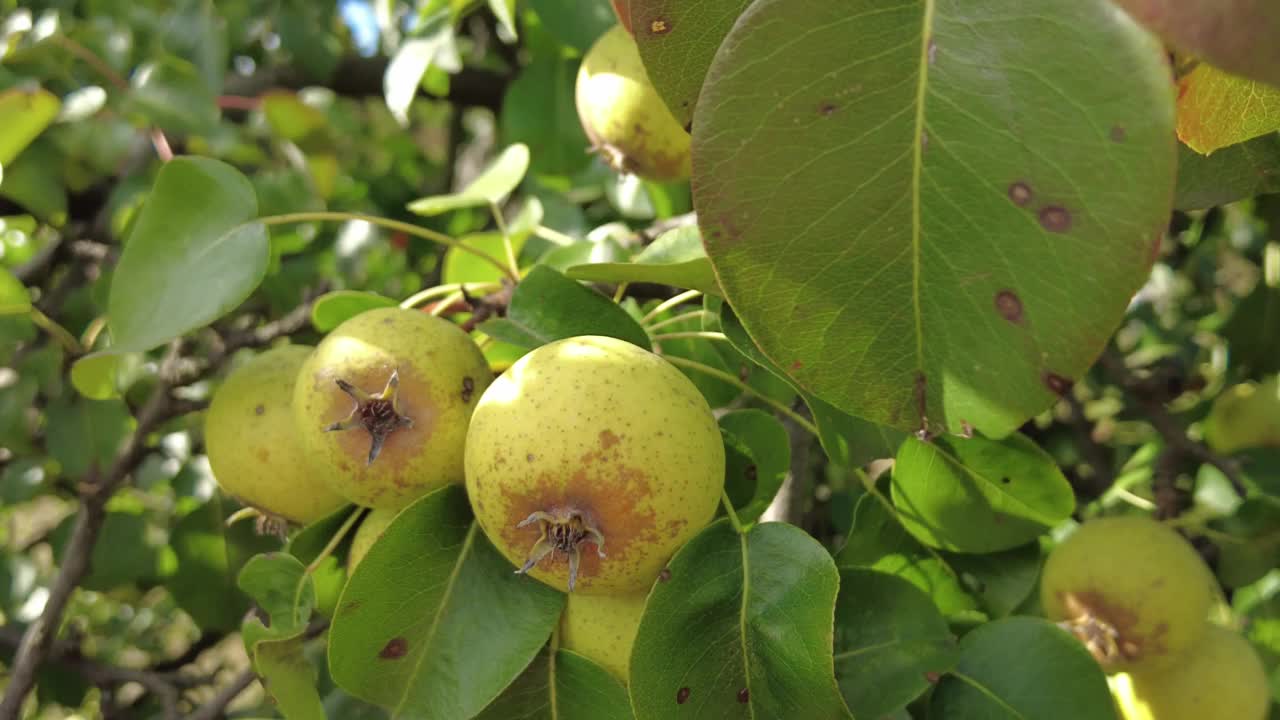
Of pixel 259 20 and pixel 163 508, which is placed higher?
pixel 259 20

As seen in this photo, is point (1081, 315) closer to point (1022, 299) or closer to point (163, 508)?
point (1022, 299)

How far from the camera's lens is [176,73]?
164 cm

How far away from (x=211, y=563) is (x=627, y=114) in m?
0.87

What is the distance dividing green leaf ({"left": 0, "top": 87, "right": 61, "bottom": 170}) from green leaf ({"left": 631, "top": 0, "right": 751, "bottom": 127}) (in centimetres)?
104

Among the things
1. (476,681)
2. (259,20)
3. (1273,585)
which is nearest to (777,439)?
(476,681)

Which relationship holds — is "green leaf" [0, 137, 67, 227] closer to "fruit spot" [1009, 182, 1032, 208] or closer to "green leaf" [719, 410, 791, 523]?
"green leaf" [719, 410, 791, 523]

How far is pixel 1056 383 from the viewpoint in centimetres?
58

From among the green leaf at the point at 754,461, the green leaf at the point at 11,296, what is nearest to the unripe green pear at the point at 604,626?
the green leaf at the point at 754,461

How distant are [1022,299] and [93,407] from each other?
1.51 meters

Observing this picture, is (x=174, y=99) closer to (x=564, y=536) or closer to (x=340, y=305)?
(x=340, y=305)

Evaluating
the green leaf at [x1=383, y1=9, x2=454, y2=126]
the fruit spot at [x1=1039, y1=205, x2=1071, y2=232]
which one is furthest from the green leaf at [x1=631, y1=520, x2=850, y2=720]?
the green leaf at [x1=383, y1=9, x2=454, y2=126]

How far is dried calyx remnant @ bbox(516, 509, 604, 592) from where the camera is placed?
29.9 inches

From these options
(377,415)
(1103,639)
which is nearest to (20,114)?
(377,415)

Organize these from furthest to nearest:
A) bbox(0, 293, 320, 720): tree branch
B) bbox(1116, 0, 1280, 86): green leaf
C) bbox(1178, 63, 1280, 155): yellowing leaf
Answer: bbox(0, 293, 320, 720): tree branch → bbox(1178, 63, 1280, 155): yellowing leaf → bbox(1116, 0, 1280, 86): green leaf
